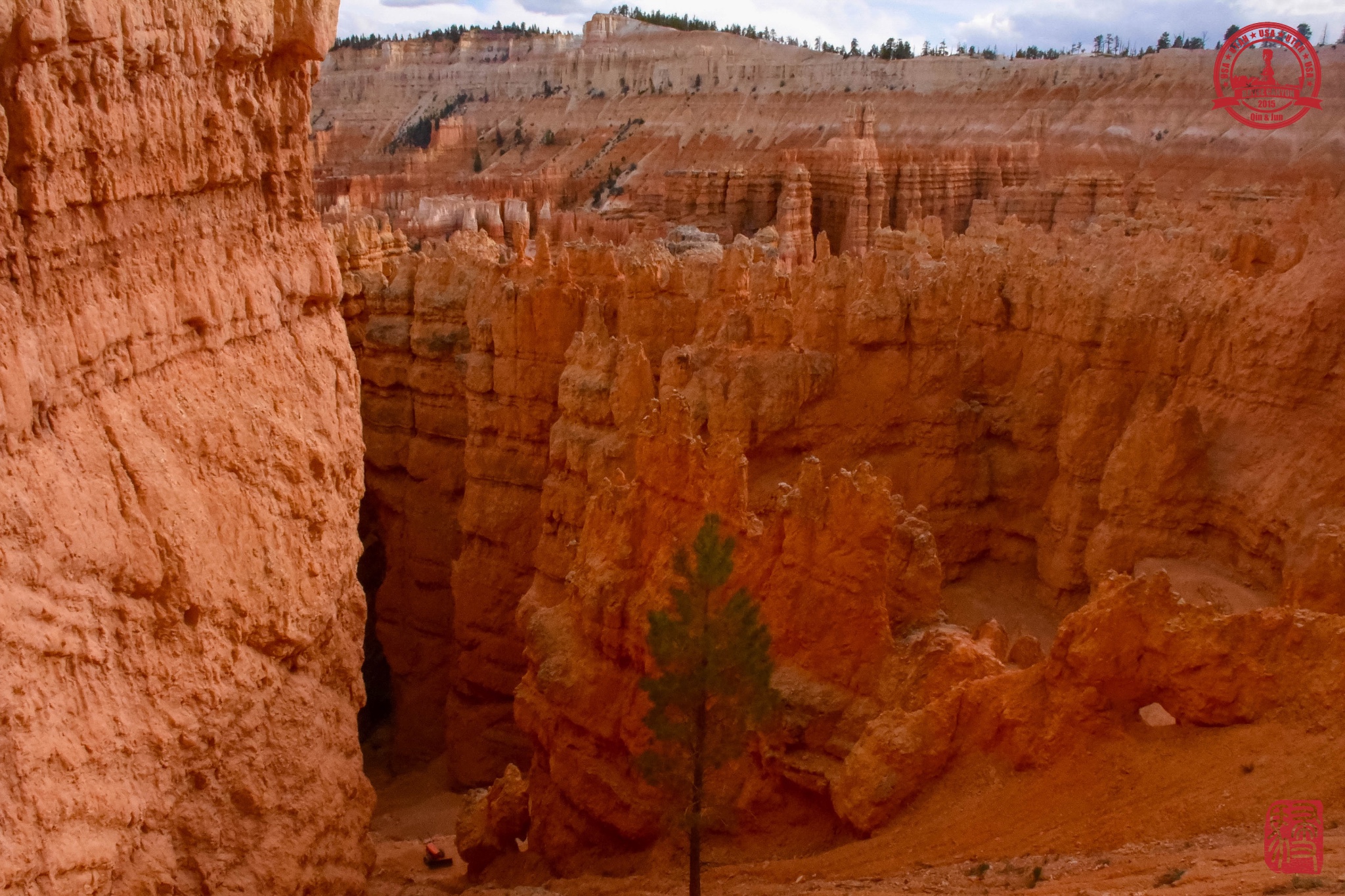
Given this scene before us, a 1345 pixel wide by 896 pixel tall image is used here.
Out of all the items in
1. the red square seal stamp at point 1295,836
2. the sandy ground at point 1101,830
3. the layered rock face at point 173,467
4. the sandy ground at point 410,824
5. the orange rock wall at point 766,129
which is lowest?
the sandy ground at point 410,824

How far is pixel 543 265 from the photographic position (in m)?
14.6

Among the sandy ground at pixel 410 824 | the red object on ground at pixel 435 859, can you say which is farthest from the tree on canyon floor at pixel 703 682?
the red object on ground at pixel 435 859

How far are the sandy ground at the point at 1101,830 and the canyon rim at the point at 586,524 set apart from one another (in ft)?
0.10

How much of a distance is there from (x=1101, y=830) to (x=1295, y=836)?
1.18 m

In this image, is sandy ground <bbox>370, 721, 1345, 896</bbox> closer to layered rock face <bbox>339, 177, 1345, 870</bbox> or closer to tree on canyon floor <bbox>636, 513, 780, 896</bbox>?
layered rock face <bbox>339, 177, 1345, 870</bbox>

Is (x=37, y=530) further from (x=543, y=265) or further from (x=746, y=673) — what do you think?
(x=543, y=265)

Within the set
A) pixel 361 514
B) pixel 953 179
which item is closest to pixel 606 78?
pixel 953 179

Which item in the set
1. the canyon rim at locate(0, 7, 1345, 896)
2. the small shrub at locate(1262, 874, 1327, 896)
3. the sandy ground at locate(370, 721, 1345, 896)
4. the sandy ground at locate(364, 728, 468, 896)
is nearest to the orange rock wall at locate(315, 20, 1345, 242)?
the canyon rim at locate(0, 7, 1345, 896)

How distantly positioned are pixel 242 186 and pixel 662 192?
3372cm

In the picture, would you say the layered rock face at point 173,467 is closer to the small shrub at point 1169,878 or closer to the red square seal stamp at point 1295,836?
the small shrub at point 1169,878

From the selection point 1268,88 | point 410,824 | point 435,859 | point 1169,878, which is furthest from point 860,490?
point 1268,88

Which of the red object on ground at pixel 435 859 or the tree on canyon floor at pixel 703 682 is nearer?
the tree on canyon floor at pixel 703 682

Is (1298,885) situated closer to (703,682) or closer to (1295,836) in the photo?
(1295,836)

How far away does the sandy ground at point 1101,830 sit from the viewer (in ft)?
17.7
